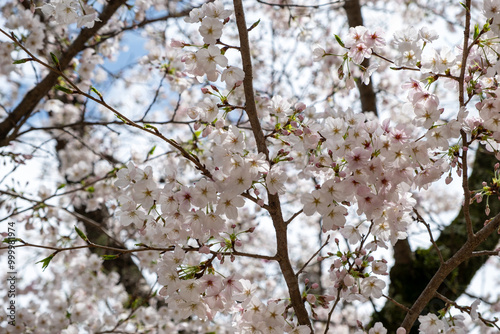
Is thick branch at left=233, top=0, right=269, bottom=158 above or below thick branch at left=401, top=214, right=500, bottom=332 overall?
above

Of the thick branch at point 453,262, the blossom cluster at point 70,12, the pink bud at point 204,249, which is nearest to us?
the pink bud at point 204,249

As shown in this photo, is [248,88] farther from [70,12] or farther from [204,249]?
[70,12]

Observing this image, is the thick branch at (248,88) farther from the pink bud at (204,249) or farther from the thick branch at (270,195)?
the pink bud at (204,249)

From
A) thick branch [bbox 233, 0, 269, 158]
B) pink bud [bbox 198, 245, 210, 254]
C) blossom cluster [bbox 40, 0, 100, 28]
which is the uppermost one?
blossom cluster [bbox 40, 0, 100, 28]

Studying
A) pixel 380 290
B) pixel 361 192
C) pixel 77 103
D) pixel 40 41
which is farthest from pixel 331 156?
pixel 77 103

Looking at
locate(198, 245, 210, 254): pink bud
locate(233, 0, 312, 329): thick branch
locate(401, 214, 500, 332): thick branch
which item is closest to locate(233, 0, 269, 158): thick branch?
locate(233, 0, 312, 329): thick branch

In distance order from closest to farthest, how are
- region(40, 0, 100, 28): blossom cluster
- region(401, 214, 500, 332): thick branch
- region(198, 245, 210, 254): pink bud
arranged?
region(198, 245, 210, 254): pink bud < region(401, 214, 500, 332): thick branch < region(40, 0, 100, 28): blossom cluster

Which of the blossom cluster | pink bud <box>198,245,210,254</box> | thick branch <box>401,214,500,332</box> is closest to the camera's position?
pink bud <box>198,245,210,254</box>

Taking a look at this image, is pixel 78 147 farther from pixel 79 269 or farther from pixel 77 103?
pixel 79 269

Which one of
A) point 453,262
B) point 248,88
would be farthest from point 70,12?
point 453,262

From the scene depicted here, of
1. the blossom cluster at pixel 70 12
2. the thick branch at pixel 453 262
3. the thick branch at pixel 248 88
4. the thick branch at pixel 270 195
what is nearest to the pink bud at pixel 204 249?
the thick branch at pixel 270 195

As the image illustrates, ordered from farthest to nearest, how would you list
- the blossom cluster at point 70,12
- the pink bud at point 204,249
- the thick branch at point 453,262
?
the blossom cluster at point 70,12 < the thick branch at point 453,262 < the pink bud at point 204,249

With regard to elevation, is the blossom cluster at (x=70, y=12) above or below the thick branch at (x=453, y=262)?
above

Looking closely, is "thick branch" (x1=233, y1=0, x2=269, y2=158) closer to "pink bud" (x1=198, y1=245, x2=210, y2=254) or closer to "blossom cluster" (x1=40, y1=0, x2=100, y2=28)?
"pink bud" (x1=198, y1=245, x2=210, y2=254)
